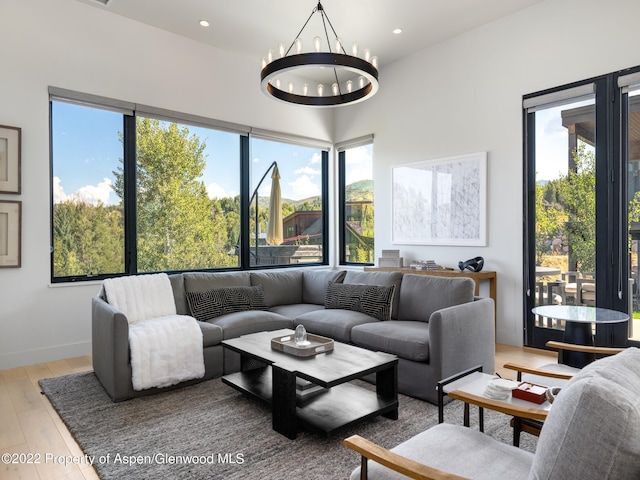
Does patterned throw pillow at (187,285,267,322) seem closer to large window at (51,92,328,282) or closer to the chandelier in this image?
large window at (51,92,328,282)

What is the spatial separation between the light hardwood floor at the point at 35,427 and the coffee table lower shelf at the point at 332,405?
1039mm

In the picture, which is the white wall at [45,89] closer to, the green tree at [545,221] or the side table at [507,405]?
the side table at [507,405]

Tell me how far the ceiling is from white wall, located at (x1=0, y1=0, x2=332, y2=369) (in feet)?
0.90

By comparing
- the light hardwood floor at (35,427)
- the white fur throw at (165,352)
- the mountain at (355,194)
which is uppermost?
the mountain at (355,194)

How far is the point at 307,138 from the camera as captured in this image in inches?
242

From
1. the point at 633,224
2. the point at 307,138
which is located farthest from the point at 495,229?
the point at 307,138

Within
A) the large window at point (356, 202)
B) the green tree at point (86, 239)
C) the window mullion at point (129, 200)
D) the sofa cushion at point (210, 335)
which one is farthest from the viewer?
the large window at point (356, 202)

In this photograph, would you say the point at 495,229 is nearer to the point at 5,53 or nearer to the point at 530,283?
the point at 530,283

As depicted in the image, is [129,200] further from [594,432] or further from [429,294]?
[594,432]

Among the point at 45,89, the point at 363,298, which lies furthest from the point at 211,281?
the point at 45,89

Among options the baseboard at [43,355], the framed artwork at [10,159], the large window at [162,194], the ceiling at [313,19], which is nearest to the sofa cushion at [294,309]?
the large window at [162,194]

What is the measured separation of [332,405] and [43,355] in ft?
9.90

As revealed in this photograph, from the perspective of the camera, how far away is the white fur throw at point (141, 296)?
133 inches

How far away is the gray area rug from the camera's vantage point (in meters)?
2.05
